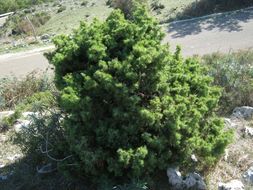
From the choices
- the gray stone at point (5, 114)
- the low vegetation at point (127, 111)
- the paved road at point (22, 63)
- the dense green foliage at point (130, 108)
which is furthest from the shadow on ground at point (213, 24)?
the dense green foliage at point (130, 108)

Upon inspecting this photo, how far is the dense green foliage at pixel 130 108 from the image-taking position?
195 inches

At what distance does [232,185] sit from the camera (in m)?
5.01

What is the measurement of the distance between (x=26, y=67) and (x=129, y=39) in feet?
36.9

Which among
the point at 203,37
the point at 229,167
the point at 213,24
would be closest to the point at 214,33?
the point at 203,37

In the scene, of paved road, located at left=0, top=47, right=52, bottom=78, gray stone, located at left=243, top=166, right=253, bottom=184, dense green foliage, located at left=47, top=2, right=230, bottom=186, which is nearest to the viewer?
dense green foliage, located at left=47, top=2, right=230, bottom=186

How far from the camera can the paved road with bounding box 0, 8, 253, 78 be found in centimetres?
1417

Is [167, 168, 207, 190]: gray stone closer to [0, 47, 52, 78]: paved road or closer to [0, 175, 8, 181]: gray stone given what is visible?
[0, 175, 8, 181]: gray stone

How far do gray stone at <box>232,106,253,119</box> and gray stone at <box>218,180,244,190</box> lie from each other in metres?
1.66

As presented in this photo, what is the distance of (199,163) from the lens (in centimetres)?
547

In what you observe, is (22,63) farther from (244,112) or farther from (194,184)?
(194,184)

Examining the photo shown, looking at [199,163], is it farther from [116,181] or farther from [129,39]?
[129,39]

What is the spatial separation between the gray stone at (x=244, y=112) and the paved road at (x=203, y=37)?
690 centimetres

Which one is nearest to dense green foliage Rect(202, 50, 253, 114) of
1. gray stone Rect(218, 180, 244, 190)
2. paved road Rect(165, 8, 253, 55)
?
gray stone Rect(218, 180, 244, 190)

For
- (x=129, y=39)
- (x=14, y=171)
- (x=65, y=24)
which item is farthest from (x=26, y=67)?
(x=65, y=24)
